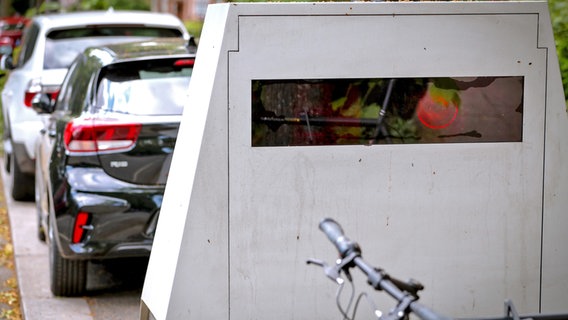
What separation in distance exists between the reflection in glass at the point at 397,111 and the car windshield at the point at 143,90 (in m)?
2.77

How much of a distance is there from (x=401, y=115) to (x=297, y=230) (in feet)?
2.12

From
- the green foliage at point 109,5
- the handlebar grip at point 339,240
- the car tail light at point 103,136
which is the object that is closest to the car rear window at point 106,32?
the car tail light at point 103,136

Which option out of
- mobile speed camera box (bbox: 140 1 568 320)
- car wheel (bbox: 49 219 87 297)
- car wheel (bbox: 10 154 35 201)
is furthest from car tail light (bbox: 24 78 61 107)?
mobile speed camera box (bbox: 140 1 568 320)

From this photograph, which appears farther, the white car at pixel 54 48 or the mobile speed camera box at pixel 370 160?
the white car at pixel 54 48

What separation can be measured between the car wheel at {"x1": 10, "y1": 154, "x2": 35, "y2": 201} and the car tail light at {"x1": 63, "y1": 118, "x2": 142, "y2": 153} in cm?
444

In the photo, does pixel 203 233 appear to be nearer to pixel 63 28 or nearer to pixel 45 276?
pixel 45 276

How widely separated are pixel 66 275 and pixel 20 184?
426cm

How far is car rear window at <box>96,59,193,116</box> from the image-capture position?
6.86m

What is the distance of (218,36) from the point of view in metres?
4.06

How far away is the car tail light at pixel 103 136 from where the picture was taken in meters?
6.70

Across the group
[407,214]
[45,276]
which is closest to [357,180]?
[407,214]

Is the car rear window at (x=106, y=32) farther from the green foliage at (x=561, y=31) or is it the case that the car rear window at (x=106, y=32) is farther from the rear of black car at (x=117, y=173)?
the green foliage at (x=561, y=31)

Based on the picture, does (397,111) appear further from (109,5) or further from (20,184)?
(109,5)

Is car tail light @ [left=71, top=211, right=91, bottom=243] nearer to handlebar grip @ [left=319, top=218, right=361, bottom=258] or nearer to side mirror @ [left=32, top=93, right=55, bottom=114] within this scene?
side mirror @ [left=32, top=93, right=55, bottom=114]
